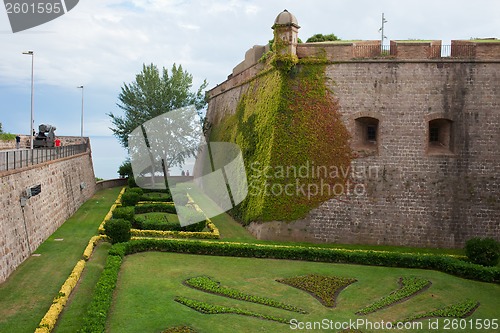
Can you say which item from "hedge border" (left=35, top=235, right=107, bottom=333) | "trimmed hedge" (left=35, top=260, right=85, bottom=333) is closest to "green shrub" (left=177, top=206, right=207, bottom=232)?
"hedge border" (left=35, top=235, right=107, bottom=333)

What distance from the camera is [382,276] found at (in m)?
15.4

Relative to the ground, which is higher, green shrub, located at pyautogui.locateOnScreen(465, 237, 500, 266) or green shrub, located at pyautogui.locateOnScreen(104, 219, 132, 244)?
green shrub, located at pyautogui.locateOnScreen(104, 219, 132, 244)

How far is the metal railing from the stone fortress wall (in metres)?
9.79

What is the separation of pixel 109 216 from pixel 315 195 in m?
10.0

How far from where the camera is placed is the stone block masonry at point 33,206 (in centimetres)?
1410

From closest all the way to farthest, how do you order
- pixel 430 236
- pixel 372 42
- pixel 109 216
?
pixel 430 236, pixel 372 42, pixel 109 216

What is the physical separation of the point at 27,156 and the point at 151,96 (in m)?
20.8

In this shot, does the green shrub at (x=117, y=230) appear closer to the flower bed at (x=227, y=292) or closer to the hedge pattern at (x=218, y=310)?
the flower bed at (x=227, y=292)

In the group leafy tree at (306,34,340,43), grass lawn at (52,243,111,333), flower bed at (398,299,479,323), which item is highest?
leafy tree at (306,34,340,43)

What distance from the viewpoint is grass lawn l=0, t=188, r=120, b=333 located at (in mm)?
10922

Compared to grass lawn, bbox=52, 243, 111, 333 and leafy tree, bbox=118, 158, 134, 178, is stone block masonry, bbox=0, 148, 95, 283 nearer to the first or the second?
grass lawn, bbox=52, 243, 111, 333

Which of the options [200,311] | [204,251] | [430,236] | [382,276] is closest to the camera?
[200,311]

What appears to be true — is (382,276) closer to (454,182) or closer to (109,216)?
(454,182)

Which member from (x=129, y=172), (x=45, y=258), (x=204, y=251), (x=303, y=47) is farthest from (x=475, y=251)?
(x=129, y=172)
